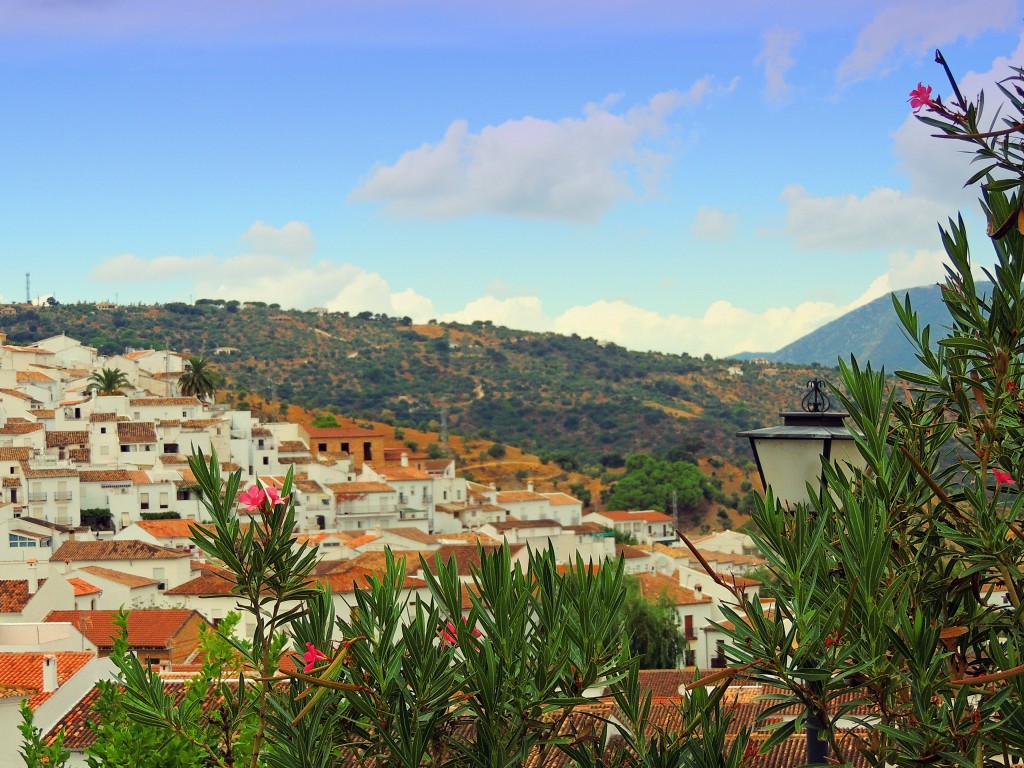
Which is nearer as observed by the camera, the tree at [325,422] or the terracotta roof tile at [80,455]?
the terracotta roof tile at [80,455]

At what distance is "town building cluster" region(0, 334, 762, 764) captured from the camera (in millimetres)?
33406

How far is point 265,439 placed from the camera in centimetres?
7338

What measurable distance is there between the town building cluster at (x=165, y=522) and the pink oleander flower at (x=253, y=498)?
1623 centimetres

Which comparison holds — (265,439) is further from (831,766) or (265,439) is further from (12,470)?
(831,766)

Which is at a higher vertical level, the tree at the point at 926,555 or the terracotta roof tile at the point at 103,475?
the tree at the point at 926,555

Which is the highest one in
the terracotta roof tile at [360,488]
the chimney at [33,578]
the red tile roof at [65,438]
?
the red tile roof at [65,438]

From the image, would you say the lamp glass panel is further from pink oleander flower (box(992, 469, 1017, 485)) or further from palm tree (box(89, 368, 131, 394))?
palm tree (box(89, 368, 131, 394))

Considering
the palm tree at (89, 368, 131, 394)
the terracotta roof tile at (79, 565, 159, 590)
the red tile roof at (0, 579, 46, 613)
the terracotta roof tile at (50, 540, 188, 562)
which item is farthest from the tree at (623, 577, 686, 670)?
the palm tree at (89, 368, 131, 394)

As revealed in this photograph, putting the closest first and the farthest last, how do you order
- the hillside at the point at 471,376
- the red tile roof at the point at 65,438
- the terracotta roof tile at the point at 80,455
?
the terracotta roof tile at the point at 80,455
the red tile roof at the point at 65,438
the hillside at the point at 471,376

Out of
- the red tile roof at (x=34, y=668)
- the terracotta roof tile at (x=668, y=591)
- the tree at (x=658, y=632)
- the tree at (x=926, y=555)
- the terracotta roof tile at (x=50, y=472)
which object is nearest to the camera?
the tree at (x=926, y=555)

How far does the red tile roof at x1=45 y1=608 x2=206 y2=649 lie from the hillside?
198 ft

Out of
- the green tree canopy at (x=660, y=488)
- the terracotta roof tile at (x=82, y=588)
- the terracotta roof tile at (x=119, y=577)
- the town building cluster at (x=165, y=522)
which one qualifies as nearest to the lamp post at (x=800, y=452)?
the town building cluster at (x=165, y=522)

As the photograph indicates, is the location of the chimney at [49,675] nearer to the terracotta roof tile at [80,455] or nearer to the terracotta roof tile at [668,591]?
the terracotta roof tile at [668,591]

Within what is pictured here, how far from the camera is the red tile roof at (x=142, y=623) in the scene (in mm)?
32781
